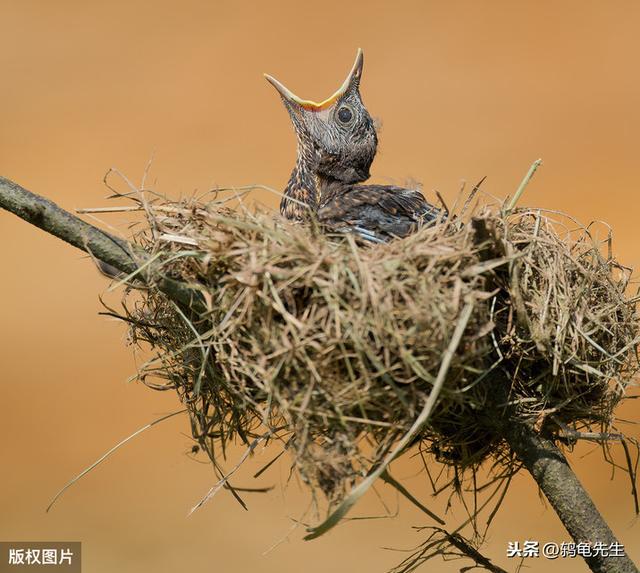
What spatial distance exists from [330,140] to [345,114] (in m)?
0.14

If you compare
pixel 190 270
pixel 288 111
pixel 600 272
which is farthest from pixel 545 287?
pixel 288 111

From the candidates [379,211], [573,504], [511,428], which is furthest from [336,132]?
[573,504]

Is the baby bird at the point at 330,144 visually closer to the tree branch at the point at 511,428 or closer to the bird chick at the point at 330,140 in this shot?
the bird chick at the point at 330,140

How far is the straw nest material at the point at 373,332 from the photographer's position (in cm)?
180

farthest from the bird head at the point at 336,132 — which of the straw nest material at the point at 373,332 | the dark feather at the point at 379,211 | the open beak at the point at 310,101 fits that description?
the straw nest material at the point at 373,332

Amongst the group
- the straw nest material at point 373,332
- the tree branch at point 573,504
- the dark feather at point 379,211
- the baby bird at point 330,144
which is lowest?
the tree branch at point 573,504

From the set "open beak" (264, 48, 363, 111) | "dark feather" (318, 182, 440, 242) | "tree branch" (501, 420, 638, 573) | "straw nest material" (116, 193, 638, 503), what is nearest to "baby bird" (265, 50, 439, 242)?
"open beak" (264, 48, 363, 111)

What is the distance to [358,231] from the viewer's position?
7.93 ft

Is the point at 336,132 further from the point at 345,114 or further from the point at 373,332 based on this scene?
the point at 373,332

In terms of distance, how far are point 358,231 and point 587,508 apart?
882 millimetres

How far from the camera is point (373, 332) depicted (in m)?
1.79

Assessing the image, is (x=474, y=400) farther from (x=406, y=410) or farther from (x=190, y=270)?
(x=190, y=270)

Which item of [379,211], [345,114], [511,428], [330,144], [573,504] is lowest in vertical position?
[573,504]

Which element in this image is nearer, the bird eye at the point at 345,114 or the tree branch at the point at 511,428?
the tree branch at the point at 511,428
